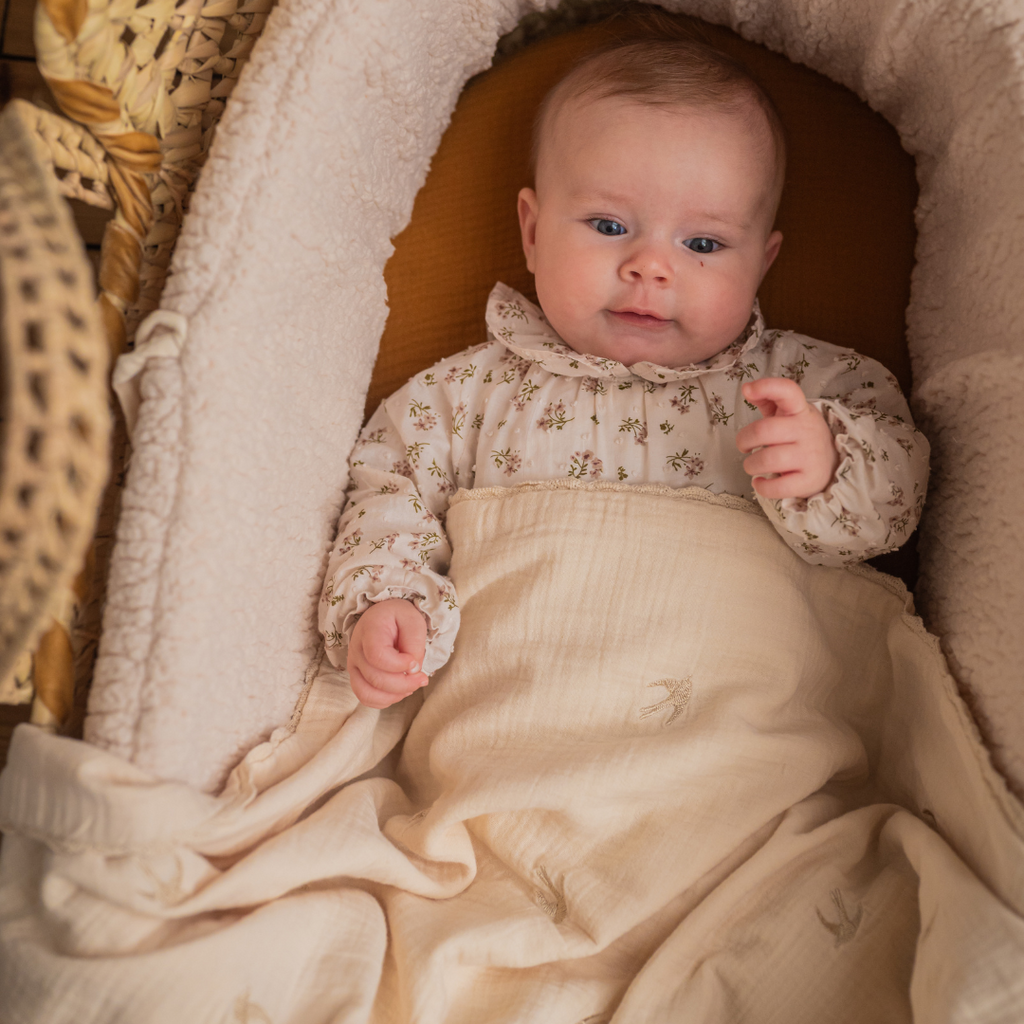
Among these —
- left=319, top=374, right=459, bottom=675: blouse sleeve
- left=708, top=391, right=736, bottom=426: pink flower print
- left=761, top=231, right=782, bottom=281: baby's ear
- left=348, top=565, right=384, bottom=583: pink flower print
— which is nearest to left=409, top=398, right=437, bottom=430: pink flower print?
left=319, top=374, right=459, bottom=675: blouse sleeve

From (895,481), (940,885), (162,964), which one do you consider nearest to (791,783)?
(940,885)

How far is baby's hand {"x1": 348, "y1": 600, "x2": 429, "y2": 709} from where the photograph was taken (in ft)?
2.86

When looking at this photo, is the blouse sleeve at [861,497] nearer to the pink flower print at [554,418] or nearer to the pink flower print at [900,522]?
the pink flower print at [900,522]

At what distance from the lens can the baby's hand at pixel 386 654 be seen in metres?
0.87

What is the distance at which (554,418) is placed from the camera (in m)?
1.04

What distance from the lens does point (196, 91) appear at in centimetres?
87

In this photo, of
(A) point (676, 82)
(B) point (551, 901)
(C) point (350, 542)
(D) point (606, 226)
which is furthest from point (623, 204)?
(B) point (551, 901)

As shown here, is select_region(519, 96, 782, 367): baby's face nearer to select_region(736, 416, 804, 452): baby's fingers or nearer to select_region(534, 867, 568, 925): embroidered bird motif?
select_region(736, 416, 804, 452): baby's fingers

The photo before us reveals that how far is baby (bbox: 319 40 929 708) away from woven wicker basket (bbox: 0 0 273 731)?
299 millimetres

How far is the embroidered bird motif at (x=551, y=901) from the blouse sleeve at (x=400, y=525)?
24 centimetres

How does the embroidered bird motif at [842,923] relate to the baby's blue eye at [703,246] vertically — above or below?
below

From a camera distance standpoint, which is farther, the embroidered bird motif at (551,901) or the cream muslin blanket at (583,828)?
the embroidered bird motif at (551,901)

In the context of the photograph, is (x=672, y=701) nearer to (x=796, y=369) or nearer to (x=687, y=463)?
(x=687, y=463)

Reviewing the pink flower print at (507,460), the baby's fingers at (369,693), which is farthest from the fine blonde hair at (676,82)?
the baby's fingers at (369,693)
